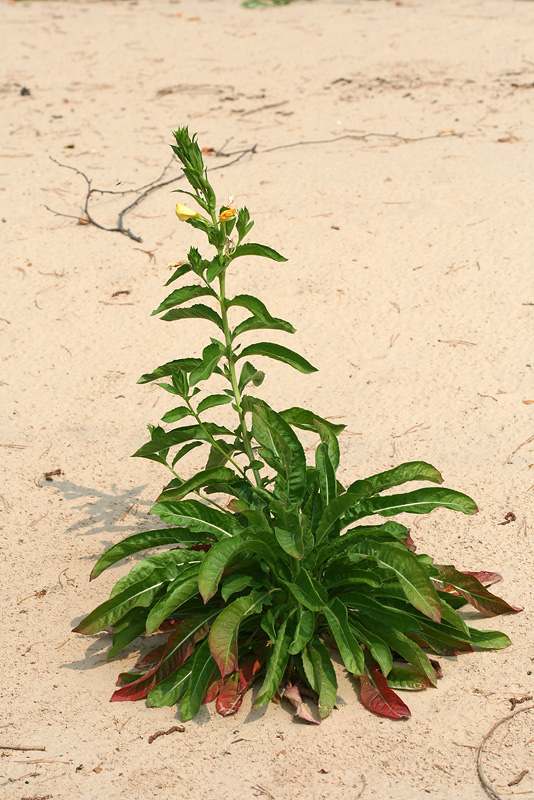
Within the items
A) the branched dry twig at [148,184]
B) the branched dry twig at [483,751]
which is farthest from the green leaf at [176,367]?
the branched dry twig at [148,184]

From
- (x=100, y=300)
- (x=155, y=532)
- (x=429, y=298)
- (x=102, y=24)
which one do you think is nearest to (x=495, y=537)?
(x=155, y=532)

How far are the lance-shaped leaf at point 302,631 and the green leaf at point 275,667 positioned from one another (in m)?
0.04

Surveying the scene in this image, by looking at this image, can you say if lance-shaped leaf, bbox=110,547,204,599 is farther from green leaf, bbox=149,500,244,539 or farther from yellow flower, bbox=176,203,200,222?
yellow flower, bbox=176,203,200,222

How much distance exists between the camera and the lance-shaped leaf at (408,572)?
2.48 meters

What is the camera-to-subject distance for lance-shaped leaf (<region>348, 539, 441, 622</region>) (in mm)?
2482

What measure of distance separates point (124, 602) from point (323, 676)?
71 centimetres

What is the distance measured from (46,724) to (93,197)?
431 centimetres

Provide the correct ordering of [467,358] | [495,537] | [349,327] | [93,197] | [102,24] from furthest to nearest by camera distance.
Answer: [102,24] → [93,197] → [349,327] → [467,358] → [495,537]

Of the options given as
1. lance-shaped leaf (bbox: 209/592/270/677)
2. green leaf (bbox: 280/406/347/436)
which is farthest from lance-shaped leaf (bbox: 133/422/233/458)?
lance-shaped leaf (bbox: 209/592/270/677)

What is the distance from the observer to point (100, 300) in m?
5.16

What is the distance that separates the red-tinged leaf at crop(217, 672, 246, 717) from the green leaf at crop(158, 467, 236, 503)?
2.11ft

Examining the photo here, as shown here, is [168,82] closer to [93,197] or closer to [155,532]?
[93,197]

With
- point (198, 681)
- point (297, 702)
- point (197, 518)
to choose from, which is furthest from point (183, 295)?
point (297, 702)

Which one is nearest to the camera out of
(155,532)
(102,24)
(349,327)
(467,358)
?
(155,532)
